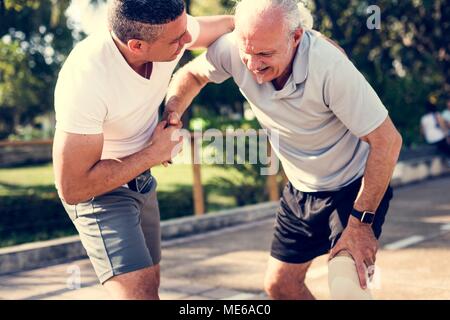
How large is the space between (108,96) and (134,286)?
788 mm

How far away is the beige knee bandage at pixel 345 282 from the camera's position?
7.68 feet

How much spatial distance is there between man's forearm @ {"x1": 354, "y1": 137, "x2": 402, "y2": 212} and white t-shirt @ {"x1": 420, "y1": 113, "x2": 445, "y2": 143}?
986cm

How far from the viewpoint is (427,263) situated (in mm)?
5199

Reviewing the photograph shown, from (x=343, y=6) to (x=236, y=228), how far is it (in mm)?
7816

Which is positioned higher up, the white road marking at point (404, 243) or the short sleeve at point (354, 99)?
the short sleeve at point (354, 99)

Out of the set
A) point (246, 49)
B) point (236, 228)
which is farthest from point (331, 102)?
point (236, 228)

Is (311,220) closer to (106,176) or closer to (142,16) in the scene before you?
(106,176)

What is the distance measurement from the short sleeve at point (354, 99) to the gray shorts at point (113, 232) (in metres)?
1.01

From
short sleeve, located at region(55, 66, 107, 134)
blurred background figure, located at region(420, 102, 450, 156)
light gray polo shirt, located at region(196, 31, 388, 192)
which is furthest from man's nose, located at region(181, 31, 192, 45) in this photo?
blurred background figure, located at region(420, 102, 450, 156)

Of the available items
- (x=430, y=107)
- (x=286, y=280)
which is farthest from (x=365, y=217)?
(x=430, y=107)

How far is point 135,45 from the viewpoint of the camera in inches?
100

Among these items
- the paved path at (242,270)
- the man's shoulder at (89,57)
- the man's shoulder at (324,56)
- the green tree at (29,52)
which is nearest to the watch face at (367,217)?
the man's shoulder at (324,56)

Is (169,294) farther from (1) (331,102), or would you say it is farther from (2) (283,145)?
(1) (331,102)

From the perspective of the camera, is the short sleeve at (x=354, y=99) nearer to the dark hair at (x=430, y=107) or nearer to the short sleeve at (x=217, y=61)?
the short sleeve at (x=217, y=61)
